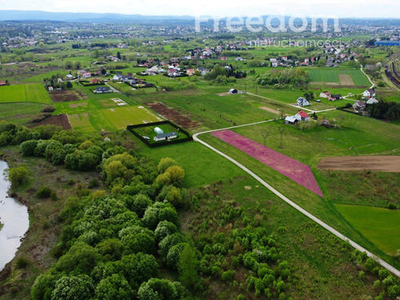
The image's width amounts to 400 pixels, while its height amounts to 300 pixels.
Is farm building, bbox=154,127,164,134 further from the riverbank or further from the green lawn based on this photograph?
the riverbank

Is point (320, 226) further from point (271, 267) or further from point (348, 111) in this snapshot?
point (348, 111)

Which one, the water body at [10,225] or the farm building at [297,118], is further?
the farm building at [297,118]

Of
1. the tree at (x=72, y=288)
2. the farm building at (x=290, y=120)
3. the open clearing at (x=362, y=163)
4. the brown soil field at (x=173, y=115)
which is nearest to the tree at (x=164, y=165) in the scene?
the tree at (x=72, y=288)

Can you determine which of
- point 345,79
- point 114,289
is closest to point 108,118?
point 114,289

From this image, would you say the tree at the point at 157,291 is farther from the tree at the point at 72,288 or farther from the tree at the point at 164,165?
the tree at the point at 164,165

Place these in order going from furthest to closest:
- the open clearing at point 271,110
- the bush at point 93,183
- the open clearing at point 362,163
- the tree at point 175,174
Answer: the open clearing at point 271,110 → the open clearing at point 362,163 → the bush at point 93,183 → the tree at point 175,174

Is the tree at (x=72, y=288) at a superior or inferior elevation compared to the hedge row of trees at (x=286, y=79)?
inferior

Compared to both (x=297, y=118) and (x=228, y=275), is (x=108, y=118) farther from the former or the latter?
(x=228, y=275)
